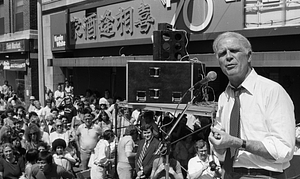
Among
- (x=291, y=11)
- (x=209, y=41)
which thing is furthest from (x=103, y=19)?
(x=291, y=11)

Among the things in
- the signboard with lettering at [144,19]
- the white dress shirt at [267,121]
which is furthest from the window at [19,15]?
the white dress shirt at [267,121]

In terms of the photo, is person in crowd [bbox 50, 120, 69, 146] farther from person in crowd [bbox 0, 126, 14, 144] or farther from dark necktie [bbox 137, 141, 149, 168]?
dark necktie [bbox 137, 141, 149, 168]

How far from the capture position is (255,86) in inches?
75.4

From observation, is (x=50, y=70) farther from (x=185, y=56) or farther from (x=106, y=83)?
(x=185, y=56)

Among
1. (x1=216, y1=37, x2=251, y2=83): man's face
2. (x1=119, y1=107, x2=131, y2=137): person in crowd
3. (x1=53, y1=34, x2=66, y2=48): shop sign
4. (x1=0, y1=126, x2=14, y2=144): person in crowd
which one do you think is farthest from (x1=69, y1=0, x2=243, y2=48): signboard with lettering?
(x1=216, y1=37, x2=251, y2=83): man's face

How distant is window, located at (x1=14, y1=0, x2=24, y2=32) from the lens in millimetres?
20312

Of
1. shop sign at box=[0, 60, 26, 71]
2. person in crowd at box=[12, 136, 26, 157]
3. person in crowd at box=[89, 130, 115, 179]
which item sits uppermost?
shop sign at box=[0, 60, 26, 71]

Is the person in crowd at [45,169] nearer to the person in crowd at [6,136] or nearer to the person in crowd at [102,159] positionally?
the person in crowd at [102,159]

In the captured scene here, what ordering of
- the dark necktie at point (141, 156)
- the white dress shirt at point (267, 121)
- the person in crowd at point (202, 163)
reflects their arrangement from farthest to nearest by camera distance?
the dark necktie at point (141, 156) → the person in crowd at point (202, 163) → the white dress shirt at point (267, 121)

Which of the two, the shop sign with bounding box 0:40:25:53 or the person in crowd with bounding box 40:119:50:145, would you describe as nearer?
the person in crowd with bounding box 40:119:50:145

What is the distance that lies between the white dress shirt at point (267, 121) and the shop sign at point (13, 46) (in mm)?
19345

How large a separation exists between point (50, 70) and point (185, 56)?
14464mm

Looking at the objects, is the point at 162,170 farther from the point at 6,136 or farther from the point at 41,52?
the point at 41,52

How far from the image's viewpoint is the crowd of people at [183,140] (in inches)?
70.6
